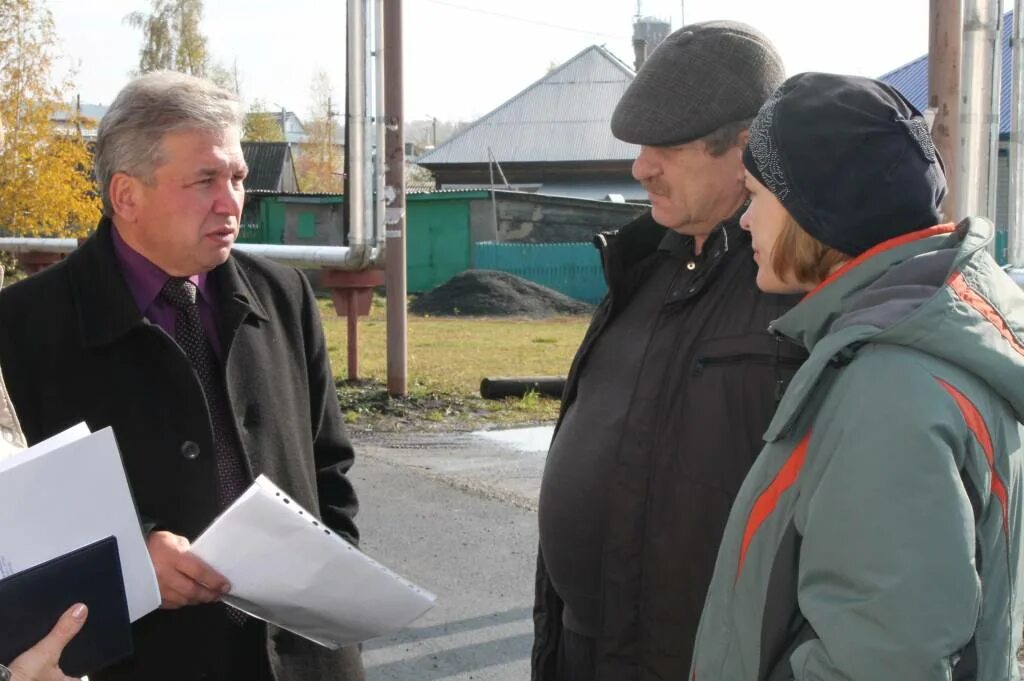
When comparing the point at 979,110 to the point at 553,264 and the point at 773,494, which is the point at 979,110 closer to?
the point at 773,494

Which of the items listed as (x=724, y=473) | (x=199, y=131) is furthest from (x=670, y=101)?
(x=199, y=131)

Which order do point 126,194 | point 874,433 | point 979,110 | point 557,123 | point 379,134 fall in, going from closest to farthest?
point 874,433 → point 126,194 → point 979,110 → point 379,134 → point 557,123

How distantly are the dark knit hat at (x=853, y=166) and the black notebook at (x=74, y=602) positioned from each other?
1215 millimetres

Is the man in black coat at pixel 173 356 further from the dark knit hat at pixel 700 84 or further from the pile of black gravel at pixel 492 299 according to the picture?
the pile of black gravel at pixel 492 299

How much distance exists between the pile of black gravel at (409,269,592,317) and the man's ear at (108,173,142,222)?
22.7 meters

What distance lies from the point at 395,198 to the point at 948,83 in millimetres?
5674

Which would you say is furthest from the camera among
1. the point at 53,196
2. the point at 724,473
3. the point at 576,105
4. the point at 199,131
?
the point at 576,105

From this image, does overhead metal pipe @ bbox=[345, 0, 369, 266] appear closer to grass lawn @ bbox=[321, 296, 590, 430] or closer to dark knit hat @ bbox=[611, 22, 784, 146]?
grass lawn @ bbox=[321, 296, 590, 430]

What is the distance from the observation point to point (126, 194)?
8.57ft

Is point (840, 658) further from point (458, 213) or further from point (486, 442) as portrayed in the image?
point (458, 213)

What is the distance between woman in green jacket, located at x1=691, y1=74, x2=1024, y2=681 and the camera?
1.48 metres

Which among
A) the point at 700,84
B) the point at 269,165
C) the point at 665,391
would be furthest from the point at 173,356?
the point at 269,165

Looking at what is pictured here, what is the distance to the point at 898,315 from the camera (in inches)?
61.5

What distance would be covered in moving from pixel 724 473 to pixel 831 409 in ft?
2.70
